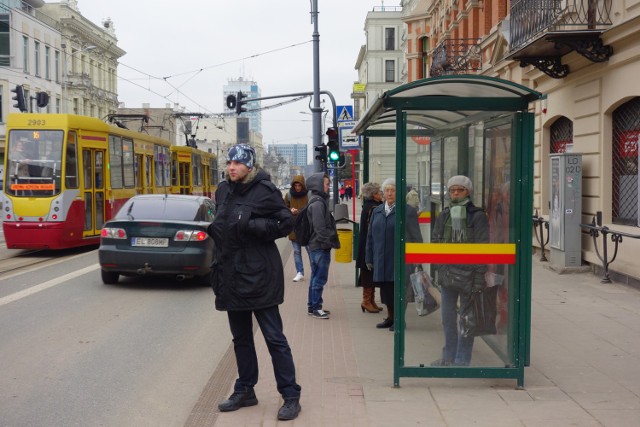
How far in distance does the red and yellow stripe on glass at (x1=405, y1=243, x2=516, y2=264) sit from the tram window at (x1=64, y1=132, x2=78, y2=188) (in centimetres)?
1281

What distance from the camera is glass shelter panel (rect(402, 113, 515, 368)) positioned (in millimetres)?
6133

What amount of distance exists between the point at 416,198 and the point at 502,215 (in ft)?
3.51

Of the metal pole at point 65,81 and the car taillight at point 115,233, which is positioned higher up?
the metal pole at point 65,81

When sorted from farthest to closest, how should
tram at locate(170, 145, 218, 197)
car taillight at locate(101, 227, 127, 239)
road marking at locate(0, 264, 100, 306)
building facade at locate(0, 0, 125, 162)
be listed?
building facade at locate(0, 0, 125, 162)
tram at locate(170, 145, 218, 197)
car taillight at locate(101, 227, 127, 239)
road marking at locate(0, 264, 100, 306)

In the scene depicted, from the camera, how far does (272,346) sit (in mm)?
5512

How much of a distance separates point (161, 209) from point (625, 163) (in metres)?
7.65

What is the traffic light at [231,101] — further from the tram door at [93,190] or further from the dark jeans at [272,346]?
the dark jeans at [272,346]

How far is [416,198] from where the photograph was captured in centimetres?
713

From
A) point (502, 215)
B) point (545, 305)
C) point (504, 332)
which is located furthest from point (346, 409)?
point (545, 305)

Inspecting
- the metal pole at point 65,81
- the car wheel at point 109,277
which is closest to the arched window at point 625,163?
the car wheel at point 109,277

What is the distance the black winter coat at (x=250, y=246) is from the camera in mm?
5422

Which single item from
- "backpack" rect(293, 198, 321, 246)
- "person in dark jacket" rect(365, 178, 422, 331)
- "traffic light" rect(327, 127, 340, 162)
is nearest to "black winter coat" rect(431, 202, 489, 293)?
"person in dark jacket" rect(365, 178, 422, 331)

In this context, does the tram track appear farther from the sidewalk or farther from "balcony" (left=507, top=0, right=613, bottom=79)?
"balcony" (left=507, top=0, right=613, bottom=79)

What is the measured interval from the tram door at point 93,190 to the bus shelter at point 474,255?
13033 mm
